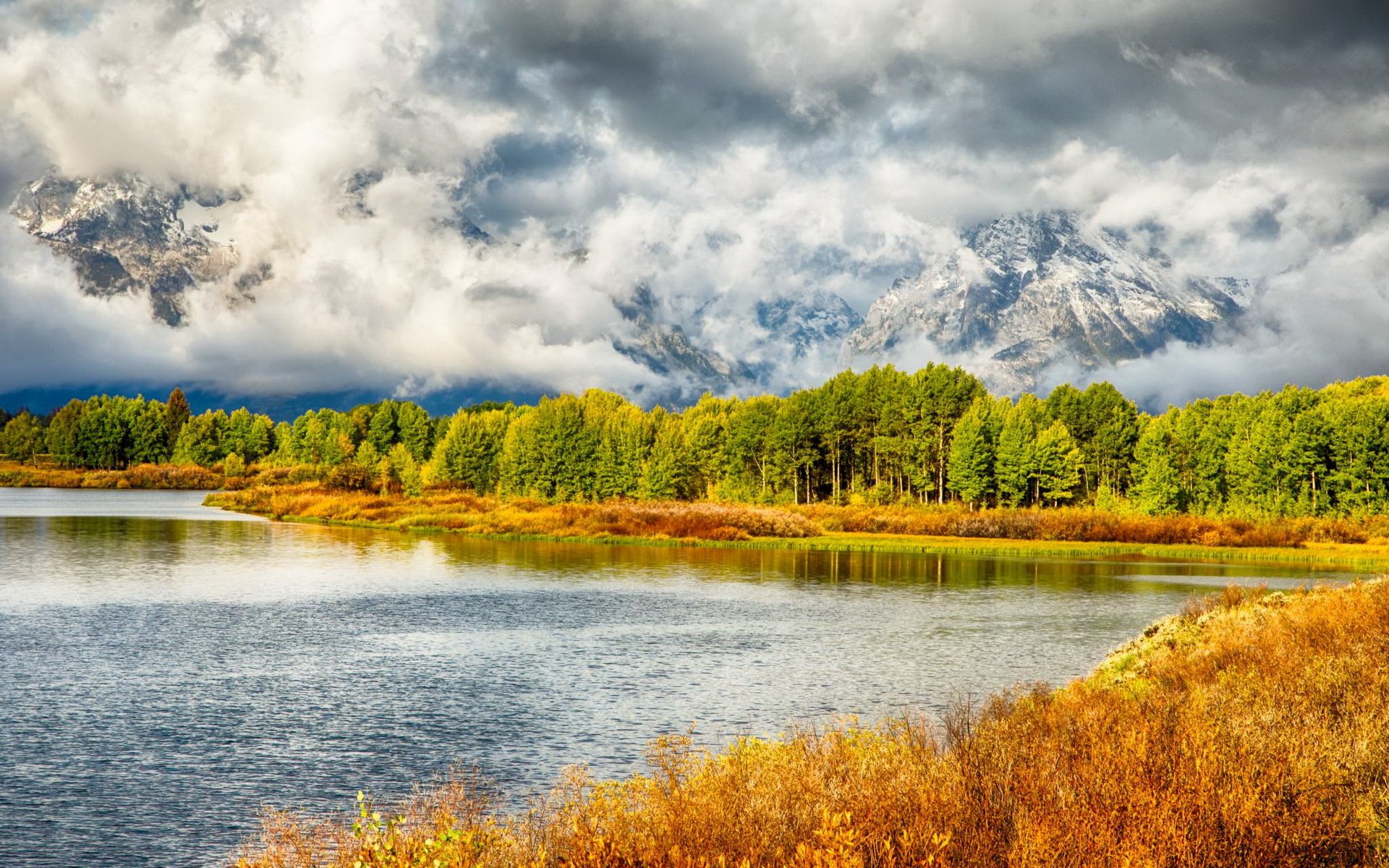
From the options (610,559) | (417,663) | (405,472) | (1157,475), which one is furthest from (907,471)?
(417,663)

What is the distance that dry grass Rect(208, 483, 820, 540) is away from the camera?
99.7 meters

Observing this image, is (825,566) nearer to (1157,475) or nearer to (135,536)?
(135,536)

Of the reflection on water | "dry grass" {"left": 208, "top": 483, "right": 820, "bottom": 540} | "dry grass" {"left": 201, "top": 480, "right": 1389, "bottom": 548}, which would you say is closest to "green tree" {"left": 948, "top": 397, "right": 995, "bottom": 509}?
"dry grass" {"left": 201, "top": 480, "right": 1389, "bottom": 548}

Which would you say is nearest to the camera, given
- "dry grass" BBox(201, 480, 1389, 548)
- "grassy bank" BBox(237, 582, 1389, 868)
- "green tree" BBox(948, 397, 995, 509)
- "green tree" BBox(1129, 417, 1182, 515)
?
"grassy bank" BBox(237, 582, 1389, 868)

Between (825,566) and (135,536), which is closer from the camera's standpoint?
(825,566)

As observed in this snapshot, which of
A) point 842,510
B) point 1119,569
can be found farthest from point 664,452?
point 1119,569

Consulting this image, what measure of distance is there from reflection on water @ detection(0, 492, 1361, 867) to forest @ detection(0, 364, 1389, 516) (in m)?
48.3

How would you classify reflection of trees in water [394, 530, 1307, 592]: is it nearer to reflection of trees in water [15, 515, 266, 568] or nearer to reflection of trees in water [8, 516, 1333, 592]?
reflection of trees in water [8, 516, 1333, 592]

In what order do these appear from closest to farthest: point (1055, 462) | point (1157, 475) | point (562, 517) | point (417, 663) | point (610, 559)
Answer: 1. point (417, 663)
2. point (610, 559)
3. point (562, 517)
4. point (1157, 475)
5. point (1055, 462)

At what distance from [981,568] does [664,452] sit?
6831cm

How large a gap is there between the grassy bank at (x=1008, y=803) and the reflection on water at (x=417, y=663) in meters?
4.08

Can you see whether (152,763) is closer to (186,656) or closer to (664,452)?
(186,656)

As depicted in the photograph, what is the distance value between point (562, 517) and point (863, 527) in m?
31.8

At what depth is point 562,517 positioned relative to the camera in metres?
104
